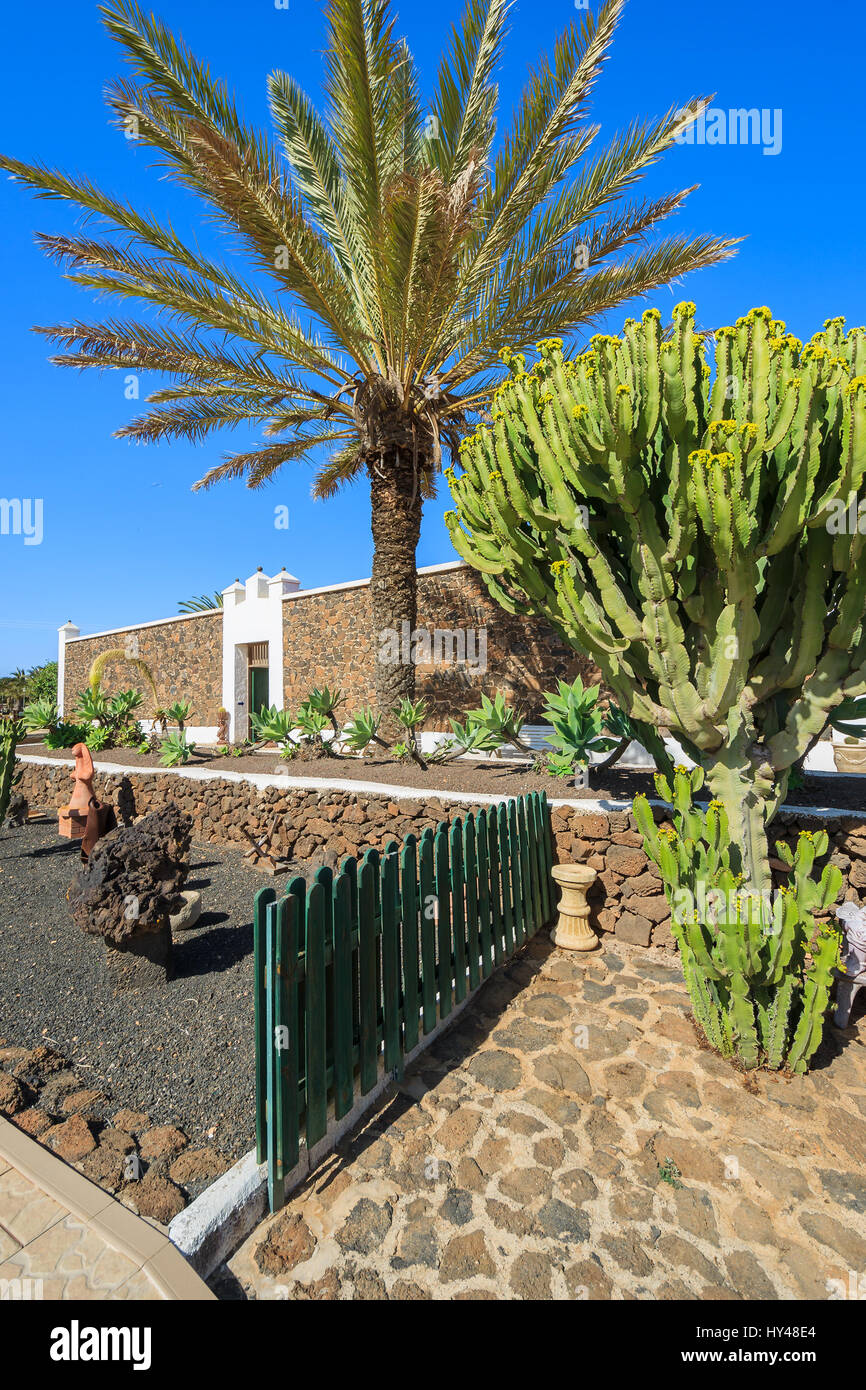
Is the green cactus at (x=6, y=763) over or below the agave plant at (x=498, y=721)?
below

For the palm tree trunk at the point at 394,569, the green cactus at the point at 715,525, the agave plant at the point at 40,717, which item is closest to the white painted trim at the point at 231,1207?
the green cactus at the point at 715,525

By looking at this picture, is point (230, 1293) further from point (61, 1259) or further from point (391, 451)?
point (391, 451)

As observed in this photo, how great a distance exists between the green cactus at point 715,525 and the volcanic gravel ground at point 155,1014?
10.1 feet

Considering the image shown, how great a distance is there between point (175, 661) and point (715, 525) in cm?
1510

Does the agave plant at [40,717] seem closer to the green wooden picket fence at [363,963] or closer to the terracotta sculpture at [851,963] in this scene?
the green wooden picket fence at [363,963]

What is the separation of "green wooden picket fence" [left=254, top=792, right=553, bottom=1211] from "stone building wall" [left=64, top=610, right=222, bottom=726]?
11.7 metres

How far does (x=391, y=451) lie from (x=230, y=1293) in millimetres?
7798

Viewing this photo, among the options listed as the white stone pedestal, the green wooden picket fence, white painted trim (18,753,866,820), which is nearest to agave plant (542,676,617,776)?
white painted trim (18,753,866,820)

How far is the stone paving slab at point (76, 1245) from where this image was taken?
1.75 metres

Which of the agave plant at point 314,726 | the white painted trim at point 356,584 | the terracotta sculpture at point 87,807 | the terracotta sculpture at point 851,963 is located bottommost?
the terracotta sculpture at point 851,963

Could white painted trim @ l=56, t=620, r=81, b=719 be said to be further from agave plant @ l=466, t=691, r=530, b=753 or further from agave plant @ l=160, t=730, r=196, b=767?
agave plant @ l=466, t=691, r=530, b=753

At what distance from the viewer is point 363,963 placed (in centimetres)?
274

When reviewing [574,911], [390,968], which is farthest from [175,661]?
[390,968]

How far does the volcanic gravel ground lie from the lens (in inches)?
106
